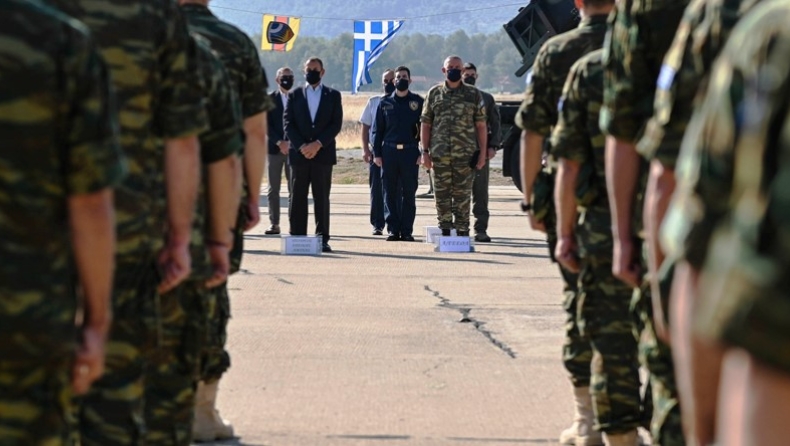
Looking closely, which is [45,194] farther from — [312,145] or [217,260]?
[312,145]

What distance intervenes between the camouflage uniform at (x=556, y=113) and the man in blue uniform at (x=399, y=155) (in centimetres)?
1033

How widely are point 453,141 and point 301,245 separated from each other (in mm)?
2177

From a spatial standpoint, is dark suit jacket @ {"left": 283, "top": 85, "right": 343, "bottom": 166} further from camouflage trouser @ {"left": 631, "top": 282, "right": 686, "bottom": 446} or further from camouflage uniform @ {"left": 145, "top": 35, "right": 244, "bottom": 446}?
camouflage trouser @ {"left": 631, "top": 282, "right": 686, "bottom": 446}

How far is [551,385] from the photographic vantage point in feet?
26.8

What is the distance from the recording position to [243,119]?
6469 millimetres

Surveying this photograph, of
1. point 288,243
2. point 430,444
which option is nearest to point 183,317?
point 430,444

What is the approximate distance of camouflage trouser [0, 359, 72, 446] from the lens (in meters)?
3.30

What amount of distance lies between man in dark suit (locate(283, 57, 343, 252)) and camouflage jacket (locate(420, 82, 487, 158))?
1111mm

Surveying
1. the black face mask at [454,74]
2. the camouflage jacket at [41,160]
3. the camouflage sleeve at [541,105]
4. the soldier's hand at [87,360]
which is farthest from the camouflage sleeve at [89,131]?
the black face mask at [454,74]

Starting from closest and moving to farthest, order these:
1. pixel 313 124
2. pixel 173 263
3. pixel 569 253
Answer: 1. pixel 173 263
2. pixel 569 253
3. pixel 313 124

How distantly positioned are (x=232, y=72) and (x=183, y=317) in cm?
141

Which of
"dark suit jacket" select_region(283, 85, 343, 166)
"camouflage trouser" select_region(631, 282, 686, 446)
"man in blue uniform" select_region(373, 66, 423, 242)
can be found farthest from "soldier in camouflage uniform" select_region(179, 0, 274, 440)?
"man in blue uniform" select_region(373, 66, 423, 242)

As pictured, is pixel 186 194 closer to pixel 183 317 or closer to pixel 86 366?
pixel 183 317

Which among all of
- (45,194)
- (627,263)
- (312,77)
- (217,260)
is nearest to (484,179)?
(312,77)
